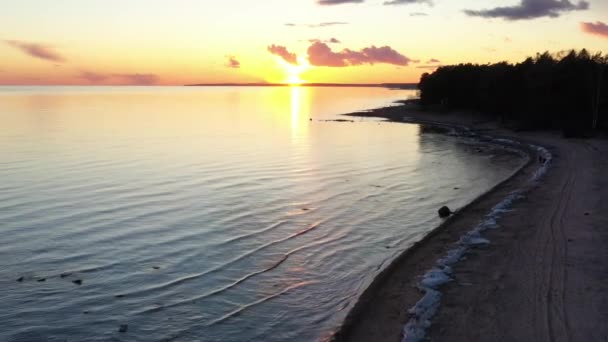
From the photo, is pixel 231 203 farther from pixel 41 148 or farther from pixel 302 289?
pixel 41 148

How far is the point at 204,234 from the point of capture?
21.1 meters

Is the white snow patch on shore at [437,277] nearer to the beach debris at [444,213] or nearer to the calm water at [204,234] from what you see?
the beach debris at [444,213]

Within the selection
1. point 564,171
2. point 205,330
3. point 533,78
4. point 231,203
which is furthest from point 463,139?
point 205,330

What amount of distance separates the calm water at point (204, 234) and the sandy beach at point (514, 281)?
3.95 feet

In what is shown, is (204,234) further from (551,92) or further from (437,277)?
(551,92)

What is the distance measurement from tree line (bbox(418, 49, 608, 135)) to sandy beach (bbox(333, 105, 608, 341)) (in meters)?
41.9

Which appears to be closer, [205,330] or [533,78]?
[205,330]

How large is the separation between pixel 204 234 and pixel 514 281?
12034mm

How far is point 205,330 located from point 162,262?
214 inches

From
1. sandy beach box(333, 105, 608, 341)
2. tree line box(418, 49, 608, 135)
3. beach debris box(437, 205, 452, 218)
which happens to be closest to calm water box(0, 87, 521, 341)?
beach debris box(437, 205, 452, 218)

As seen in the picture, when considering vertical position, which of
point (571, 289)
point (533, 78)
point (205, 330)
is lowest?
point (205, 330)

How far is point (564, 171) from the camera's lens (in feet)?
110

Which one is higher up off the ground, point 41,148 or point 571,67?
point 571,67

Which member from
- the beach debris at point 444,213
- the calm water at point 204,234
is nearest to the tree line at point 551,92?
the calm water at point 204,234
